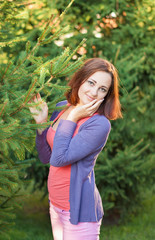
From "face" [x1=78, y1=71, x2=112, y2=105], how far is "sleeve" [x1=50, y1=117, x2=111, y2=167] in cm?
20

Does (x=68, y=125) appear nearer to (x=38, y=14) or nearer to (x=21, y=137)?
(x=21, y=137)

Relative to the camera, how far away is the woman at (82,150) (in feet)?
6.73

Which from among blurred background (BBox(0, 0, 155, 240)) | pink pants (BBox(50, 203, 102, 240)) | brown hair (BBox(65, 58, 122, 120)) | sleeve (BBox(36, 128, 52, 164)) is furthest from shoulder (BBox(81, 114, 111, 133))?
blurred background (BBox(0, 0, 155, 240))

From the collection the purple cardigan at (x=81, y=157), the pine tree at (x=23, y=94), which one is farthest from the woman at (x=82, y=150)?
the pine tree at (x=23, y=94)

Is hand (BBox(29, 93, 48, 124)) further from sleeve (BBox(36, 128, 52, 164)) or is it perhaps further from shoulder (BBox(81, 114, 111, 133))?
shoulder (BBox(81, 114, 111, 133))

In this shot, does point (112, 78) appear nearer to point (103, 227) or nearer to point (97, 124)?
point (97, 124)

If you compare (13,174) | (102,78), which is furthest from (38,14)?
(13,174)

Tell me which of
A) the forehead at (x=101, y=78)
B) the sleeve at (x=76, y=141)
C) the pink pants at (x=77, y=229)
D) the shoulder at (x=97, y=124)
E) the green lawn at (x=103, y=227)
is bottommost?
the green lawn at (x=103, y=227)

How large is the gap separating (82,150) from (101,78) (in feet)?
1.74

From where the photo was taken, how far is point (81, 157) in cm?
206

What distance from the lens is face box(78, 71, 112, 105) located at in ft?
7.19

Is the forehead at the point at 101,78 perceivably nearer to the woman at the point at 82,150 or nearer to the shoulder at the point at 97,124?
the woman at the point at 82,150

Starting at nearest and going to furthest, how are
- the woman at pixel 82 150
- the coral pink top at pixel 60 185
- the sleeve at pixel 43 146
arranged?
the woman at pixel 82 150 < the coral pink top at pixel 60 185 < the sleeve at pixel 43 146

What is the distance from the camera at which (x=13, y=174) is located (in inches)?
83.6
